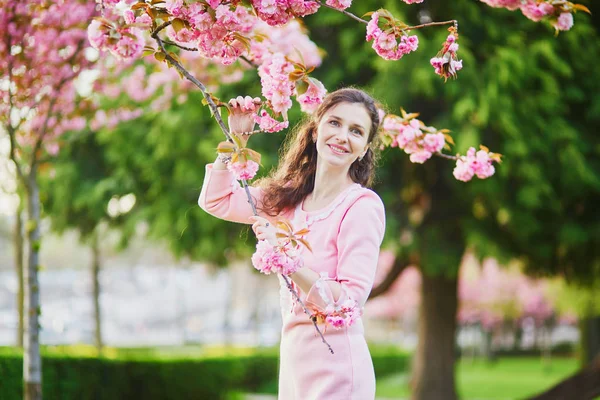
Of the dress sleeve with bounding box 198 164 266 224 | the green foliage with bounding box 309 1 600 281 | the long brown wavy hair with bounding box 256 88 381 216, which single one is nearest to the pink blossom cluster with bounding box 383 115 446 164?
the long brown wavy hair with bounding box 256 88 381 216

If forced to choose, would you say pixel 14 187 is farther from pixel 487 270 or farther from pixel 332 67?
pixel 487 270

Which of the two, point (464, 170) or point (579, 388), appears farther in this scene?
point (579, 388)

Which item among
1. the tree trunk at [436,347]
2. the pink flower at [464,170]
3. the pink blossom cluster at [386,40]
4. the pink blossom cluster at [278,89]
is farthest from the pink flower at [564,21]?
the tree trunk at [436,347]

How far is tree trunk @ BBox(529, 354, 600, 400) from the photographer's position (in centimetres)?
735

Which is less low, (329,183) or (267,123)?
(267,123)

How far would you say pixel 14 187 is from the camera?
8719mm

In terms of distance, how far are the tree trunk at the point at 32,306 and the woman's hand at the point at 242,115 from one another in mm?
2780

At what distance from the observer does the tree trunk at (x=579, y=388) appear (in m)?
7.35

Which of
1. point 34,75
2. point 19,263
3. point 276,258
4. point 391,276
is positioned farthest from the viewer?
point 19,263

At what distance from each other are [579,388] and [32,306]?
5299 millimetres

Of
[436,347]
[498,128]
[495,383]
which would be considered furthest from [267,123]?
[495,383]

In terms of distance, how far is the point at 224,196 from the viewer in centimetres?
249

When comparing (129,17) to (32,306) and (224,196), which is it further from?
(32,306)

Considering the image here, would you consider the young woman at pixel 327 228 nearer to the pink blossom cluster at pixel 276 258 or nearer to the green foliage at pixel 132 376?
the pink blossom cluster at pixel 276 258
